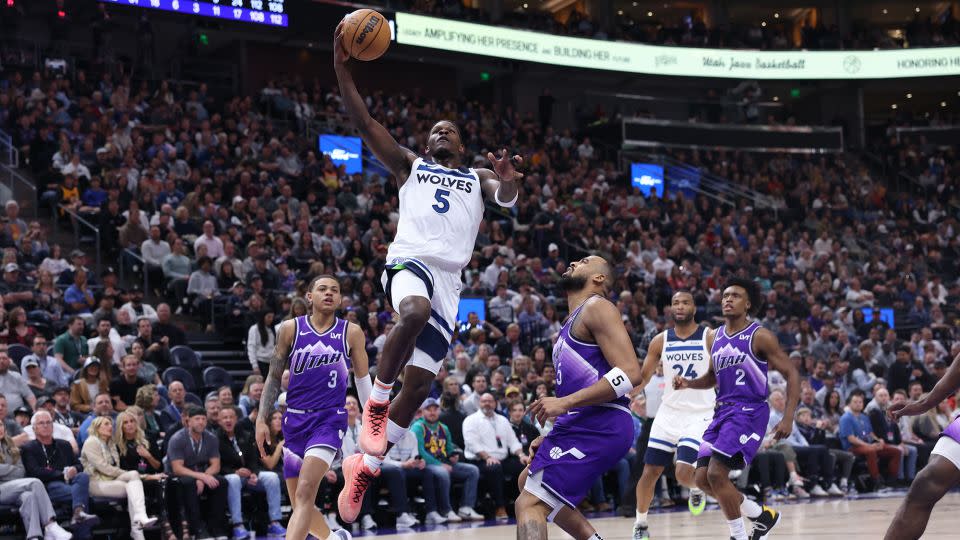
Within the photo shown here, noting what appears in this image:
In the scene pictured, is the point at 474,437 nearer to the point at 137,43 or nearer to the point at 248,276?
the point at 248,276

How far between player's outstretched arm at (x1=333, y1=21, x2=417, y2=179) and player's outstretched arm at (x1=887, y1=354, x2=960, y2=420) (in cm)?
340

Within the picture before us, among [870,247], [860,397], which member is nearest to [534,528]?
[860,397]

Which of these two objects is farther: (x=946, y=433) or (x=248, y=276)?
(x=248, y=276)

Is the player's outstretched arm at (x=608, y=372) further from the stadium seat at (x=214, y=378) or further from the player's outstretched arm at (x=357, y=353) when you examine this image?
the stadium seat at (x=214, y=378)

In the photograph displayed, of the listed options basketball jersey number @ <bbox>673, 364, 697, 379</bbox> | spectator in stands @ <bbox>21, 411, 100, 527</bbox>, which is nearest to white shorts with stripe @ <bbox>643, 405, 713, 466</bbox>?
basketball jersey number @ <bbox>673, 364, 697, 379</bbox>

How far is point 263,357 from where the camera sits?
15141 mm

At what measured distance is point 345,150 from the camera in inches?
1005

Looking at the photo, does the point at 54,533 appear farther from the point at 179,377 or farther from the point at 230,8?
the point at 230,8

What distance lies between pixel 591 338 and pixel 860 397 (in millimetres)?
12918

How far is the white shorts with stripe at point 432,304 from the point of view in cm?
711

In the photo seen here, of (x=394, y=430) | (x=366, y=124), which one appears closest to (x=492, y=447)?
(x=394, y=430)

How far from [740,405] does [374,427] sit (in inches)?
139

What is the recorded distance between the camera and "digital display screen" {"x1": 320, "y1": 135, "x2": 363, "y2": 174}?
25141mm

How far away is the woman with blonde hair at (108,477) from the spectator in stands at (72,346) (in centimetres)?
218
